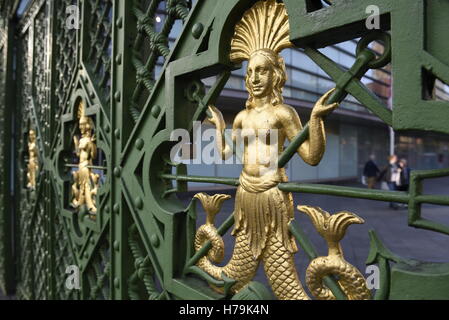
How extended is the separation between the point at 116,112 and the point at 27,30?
2809mm

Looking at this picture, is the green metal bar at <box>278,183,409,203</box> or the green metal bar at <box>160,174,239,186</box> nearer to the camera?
the green metal bar at <box>278,183,409,203</box>

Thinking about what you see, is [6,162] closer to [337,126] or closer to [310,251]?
[310,251]

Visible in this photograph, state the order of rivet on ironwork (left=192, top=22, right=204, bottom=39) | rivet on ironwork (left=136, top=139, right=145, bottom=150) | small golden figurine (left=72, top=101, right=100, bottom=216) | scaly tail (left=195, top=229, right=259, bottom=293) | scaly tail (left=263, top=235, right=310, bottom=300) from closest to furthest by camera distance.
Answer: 1. scaly tail (left=263, top=235, right=310, bottom=300)
2. scaly tail (left=195, top=229, right=259, bottom=293)
3. rivet on ironwork (left=192, top=22, right=204, bottom=39)
4. rivet on ironwork (left=136, top=139, right=145, bottom=150)
5. small golden figurine (left=72, top=101, right=100, bottom=216)

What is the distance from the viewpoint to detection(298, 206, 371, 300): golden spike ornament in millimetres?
795

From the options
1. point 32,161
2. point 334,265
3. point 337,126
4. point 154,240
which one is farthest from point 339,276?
point 337,126

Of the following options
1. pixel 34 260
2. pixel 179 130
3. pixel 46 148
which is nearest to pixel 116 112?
pixel 179 130


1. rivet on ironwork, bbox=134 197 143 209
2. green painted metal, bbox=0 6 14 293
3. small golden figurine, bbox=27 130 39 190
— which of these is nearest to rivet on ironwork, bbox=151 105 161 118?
rivet on ironwork, bbox=134 197 143 209

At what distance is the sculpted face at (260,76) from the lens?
36.6 inches

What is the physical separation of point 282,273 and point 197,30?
902mm

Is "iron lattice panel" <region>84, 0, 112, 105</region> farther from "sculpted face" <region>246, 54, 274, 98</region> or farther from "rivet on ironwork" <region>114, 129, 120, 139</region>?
"sculpted face" <region>246, 54, 274, 98</region>

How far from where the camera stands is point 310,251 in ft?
2.89

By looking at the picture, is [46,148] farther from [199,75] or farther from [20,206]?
[199,75]

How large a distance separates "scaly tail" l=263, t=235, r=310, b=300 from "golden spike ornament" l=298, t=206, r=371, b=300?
0.20 feet

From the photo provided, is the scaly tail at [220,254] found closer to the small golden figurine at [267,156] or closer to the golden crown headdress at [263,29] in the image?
the small golden figurine at [267,156]
